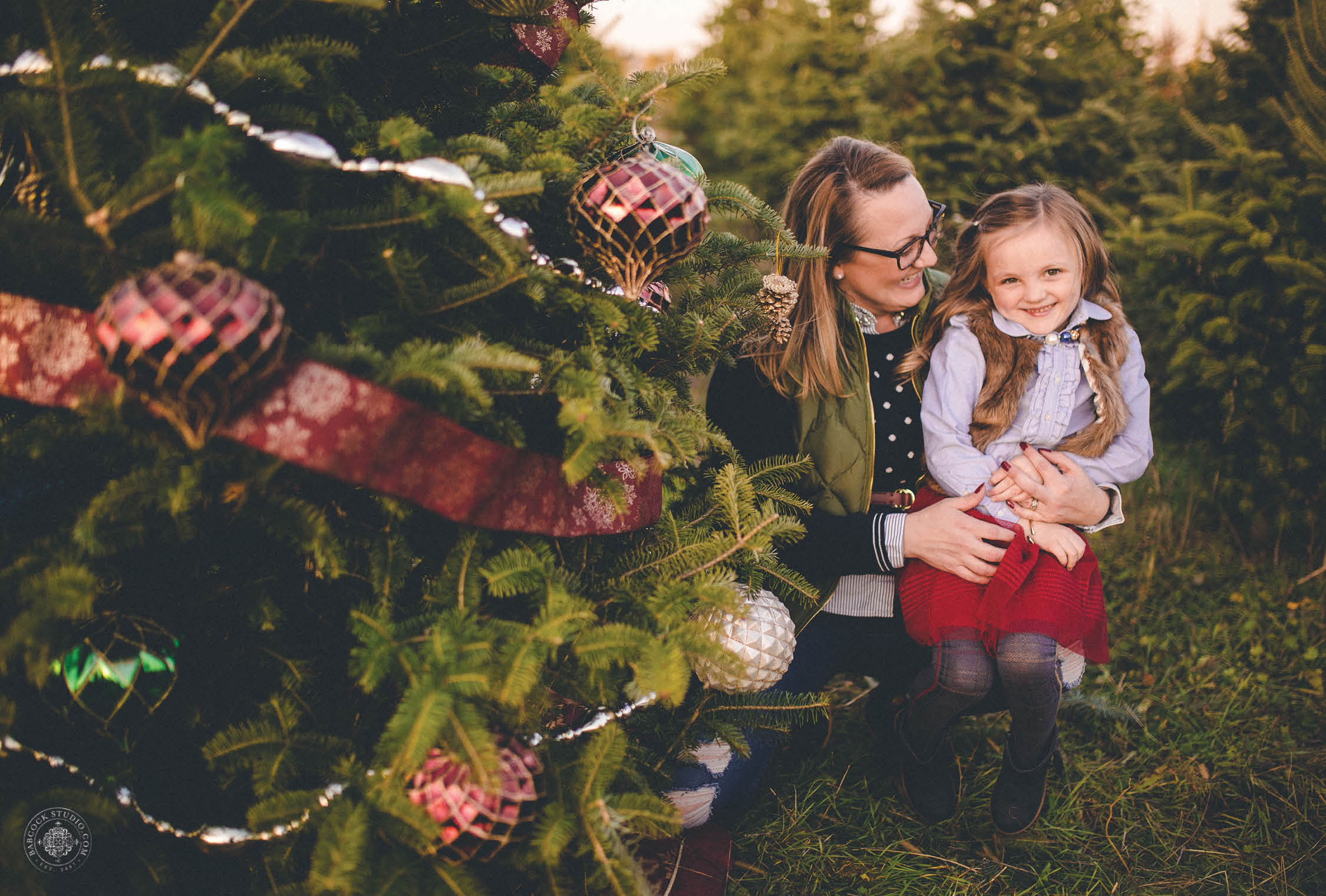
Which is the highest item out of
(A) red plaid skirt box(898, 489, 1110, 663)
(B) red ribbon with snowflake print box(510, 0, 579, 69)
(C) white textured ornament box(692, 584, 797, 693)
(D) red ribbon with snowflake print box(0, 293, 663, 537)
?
(B) red ribbon with snowflake print box(510, 0, 579, 69)

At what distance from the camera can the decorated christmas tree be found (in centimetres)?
108

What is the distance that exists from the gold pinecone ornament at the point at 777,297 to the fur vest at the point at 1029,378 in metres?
0.74

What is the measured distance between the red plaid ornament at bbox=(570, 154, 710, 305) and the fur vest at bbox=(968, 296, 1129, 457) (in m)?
1.24

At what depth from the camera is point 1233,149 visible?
11.5 feet

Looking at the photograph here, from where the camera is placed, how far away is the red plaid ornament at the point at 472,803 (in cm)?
120

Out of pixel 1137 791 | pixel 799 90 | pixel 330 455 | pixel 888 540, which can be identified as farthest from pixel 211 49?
pixel 799 90

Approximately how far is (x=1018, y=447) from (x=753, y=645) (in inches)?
44.0

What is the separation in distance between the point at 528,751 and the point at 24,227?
103 cm

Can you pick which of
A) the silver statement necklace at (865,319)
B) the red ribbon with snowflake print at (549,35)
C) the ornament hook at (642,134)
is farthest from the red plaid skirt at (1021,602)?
the red ribbon with snowflake print at (549,35)

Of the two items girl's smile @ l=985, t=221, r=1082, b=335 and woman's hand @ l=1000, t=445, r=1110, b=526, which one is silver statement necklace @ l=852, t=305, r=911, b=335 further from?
woman's hand @ l=1000, t=445, r=1110, b=526

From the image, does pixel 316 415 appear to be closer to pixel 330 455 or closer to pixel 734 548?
pixel 330 455

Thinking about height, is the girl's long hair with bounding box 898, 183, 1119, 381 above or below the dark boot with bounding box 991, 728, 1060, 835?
above

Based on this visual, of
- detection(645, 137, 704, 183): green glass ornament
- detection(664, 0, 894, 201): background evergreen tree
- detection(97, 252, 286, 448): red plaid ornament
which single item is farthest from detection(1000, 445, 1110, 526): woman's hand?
detection(664, 0, 894, 201): background evergreen tree

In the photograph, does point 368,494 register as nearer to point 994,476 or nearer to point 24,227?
point 24,227
